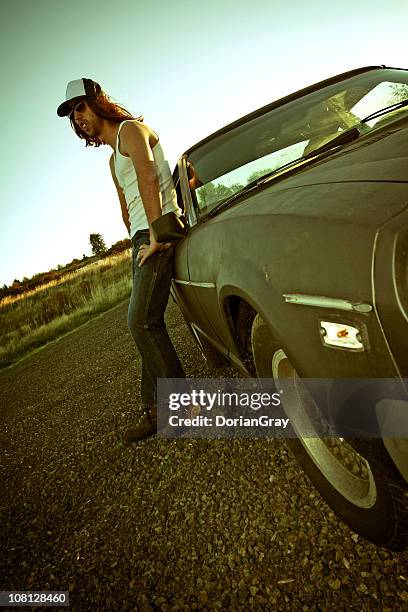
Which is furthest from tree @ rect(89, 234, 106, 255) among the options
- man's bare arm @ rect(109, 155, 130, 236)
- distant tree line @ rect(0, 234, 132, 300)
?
man's bare arm @ rect(109, 155, 130, 236)

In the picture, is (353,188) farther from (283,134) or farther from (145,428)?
(145,428)

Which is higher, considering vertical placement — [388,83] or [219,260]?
[388,83]

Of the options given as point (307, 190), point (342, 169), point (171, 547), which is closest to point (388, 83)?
point (342, 169)

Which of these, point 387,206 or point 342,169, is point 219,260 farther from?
point 387,206

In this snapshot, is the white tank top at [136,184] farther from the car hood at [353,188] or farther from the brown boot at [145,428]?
the brown boot at [145,428]

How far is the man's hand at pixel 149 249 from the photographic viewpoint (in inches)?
92.6

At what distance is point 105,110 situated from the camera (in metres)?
2.42

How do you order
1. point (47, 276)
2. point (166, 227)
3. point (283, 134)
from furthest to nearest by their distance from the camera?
point (47, 276), point (283, 134), point (166, 227)

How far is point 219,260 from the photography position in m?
1.72

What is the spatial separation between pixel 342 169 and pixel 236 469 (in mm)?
1642

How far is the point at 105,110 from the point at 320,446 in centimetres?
233

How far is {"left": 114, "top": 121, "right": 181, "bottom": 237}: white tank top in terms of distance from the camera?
2422mm

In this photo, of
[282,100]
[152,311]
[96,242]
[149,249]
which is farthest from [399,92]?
[96,242]

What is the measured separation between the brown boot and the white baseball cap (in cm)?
212
